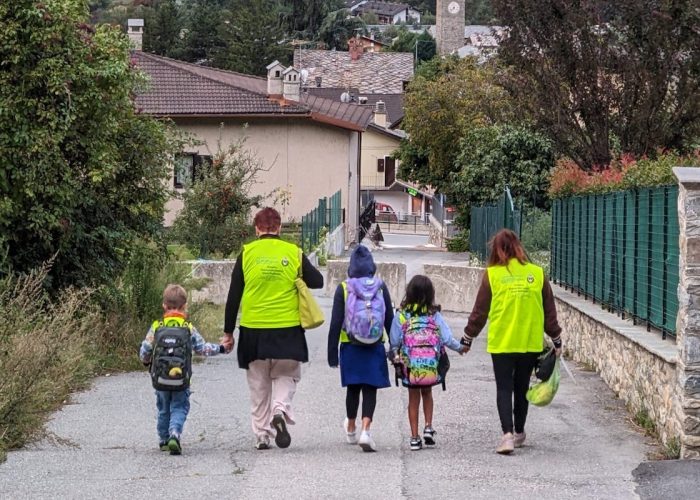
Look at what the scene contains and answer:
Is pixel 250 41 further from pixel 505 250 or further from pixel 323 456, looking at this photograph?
pixel 323 456

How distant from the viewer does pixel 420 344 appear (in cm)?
951

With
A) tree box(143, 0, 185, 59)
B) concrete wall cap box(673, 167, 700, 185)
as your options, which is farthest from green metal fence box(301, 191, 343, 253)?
tree box(143, 0, 185, 59)

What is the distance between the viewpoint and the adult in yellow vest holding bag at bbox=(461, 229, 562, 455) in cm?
940

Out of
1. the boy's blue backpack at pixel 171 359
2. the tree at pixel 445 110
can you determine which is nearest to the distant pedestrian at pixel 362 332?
the boy's blue backpack at pixel 171 359

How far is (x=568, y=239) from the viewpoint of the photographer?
18.3 m

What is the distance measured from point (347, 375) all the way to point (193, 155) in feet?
108

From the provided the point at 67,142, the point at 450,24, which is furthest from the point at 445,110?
the point at 450,24

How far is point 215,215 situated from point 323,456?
21.3 meters

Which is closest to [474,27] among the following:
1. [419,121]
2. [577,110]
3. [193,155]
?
[419,121]

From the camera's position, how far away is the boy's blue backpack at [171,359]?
910cm

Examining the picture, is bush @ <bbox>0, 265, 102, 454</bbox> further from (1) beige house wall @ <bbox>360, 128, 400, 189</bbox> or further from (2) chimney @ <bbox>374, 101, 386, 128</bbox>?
(2) chimney @ <bbox>374, 101, 386, 128</bbox>

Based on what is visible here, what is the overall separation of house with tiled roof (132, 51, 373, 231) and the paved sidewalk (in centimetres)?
3111

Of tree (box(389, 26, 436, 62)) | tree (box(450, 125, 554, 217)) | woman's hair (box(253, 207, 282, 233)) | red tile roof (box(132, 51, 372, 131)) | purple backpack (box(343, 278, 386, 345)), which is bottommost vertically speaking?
→ purple backpack (box(343, 278, 386, 345))

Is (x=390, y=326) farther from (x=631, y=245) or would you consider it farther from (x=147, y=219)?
(x=147, y=219)
